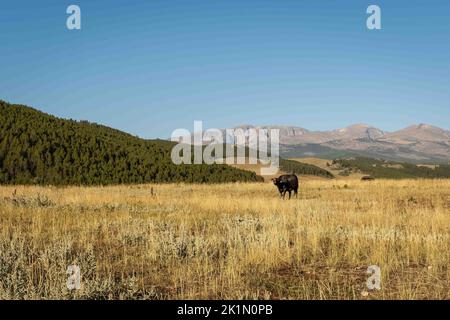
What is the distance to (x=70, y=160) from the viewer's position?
51.2 m

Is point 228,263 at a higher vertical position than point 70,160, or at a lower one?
lower

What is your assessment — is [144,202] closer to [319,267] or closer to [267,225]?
[267,225]

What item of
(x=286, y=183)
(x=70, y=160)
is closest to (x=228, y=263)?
(x=286, y=183)

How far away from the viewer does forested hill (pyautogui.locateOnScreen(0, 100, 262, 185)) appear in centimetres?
4628

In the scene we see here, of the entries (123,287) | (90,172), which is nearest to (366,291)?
(123,287)

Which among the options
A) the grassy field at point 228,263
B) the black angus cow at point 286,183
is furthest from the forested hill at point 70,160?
the grassy field at point 228,263

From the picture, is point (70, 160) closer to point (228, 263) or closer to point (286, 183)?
point (286, 183)

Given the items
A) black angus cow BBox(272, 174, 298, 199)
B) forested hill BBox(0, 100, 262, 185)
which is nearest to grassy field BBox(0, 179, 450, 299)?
black angus cow BBox(272, 174, 298, 199)

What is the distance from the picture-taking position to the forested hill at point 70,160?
1822 inches

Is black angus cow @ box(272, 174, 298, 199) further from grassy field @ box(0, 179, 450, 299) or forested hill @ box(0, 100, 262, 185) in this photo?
forested hill @ box(0, 100, 262, 185)

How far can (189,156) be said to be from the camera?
79.6 m
